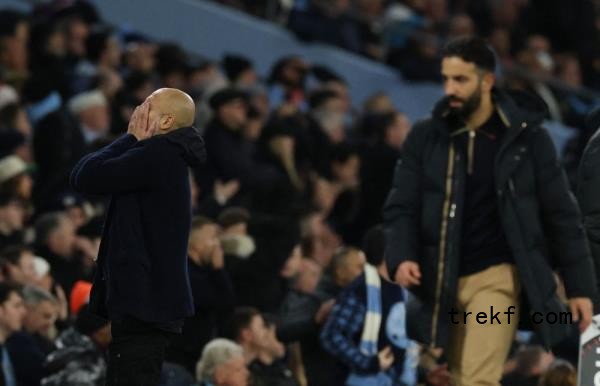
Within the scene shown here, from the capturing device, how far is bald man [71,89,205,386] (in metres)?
7.46

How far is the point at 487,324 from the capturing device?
28.2 ft

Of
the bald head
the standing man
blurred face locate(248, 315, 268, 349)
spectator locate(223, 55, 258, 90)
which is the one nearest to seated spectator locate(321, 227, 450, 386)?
blurred face locate(248, 315, 268, 349)

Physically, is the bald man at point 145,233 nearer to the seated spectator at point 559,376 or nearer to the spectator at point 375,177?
the seated spectator at point 559,376

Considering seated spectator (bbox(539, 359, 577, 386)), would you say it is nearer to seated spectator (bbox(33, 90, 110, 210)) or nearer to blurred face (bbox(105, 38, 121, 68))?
seated spectator (bbox(33, 90, 110, 210))

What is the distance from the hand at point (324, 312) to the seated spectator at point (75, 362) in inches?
49.4

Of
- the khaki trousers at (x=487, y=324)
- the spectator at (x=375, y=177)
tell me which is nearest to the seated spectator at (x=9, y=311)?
the khaki trousers at (x=487, y=324)

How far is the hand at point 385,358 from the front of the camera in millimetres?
10211

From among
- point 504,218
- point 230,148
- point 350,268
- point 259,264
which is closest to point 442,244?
point 504,218

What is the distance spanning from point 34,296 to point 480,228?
310 centimetres

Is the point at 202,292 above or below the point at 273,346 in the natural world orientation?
above

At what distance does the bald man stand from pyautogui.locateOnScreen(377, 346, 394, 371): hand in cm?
274

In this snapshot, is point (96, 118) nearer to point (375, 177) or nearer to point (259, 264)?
point (375, 177)

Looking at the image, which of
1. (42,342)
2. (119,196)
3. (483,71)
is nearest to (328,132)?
(42,342)

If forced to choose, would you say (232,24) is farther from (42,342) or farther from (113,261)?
(113,261)
